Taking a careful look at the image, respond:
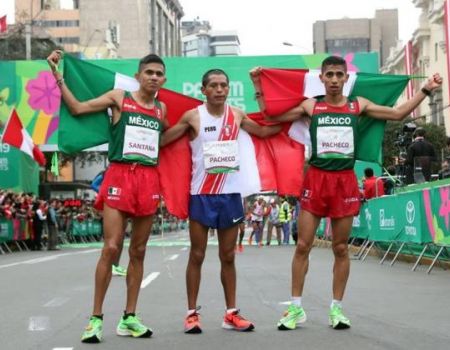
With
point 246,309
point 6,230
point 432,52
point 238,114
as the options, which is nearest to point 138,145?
point 238,114

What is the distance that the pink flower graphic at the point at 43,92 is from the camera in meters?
27.5

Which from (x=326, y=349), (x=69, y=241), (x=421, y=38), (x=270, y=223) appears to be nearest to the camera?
(x=326, y=349)

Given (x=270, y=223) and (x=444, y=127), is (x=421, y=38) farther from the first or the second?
(x=270, y=223)

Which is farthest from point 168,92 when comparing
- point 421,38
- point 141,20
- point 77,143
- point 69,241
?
point 141,20

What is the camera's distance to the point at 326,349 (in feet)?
19.1

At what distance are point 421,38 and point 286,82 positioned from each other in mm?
66605

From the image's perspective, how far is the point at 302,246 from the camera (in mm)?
6844

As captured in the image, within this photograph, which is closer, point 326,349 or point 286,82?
point 326,349

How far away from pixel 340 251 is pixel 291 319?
2.39ft

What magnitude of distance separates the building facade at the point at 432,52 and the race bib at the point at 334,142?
55321mm

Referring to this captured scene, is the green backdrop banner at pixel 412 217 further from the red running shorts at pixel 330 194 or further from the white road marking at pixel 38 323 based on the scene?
the white road marking at pixel 38 323

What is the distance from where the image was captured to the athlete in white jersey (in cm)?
669

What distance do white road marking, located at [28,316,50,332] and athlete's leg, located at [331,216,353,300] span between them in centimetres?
258

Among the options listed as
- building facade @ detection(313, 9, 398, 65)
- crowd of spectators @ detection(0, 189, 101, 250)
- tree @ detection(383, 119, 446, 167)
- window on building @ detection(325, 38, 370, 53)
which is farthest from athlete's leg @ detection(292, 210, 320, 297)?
window on building @ detection(325, 38, 370, 53)
